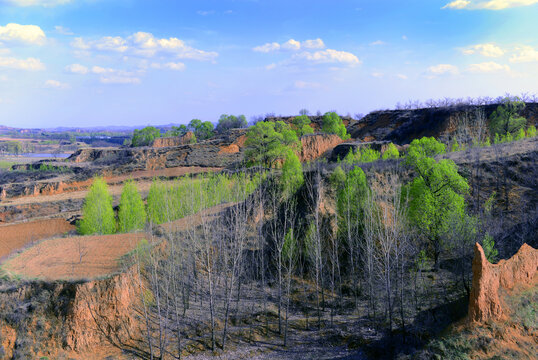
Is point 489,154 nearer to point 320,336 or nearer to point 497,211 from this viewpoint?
point 497,211

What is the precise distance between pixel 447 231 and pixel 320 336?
36.1 feet

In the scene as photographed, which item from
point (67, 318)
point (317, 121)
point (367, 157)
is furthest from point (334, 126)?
point (67, 318)

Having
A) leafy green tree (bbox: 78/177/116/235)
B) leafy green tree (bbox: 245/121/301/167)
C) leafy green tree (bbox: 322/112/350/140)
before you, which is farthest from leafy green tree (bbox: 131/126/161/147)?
leafy green tree (bbox: 78/177/116/235)

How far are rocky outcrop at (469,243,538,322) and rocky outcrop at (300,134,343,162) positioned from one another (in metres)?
46.2

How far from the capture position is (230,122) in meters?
121

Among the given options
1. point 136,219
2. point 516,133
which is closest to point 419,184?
point 136,219

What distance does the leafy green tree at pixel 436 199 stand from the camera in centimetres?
2327

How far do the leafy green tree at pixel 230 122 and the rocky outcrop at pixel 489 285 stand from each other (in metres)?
107

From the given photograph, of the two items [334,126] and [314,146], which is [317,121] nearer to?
[334,126]

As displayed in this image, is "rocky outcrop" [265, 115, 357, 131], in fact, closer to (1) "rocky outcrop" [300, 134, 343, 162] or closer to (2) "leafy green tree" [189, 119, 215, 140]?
(2) "leafy green tree" [189, 119, 215, 140]

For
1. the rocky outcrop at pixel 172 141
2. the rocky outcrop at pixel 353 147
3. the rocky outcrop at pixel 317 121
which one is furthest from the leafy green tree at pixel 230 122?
the rocky outcrop at pixel 353 147

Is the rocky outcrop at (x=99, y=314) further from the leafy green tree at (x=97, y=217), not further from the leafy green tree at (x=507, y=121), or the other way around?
the leafy green tree at (x=507, y=121)

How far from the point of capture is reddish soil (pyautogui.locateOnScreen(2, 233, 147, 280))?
1922 cm

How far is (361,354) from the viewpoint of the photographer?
18.0 meters
